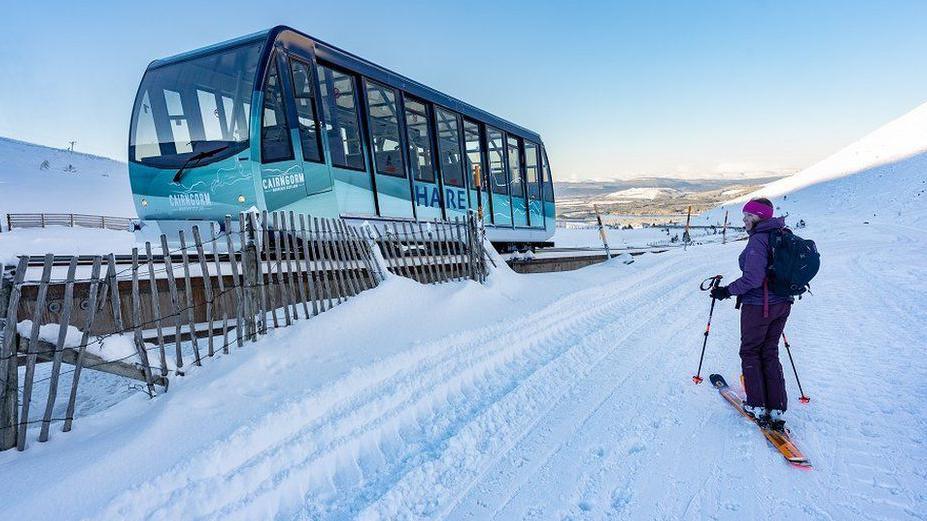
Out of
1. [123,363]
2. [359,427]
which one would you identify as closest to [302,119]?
[123,363]

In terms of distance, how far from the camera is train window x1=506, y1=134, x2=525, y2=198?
12.7 m

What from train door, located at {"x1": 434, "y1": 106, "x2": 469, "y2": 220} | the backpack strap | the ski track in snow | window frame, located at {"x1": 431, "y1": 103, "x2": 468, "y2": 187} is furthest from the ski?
window frame, located at {"x1": 431, "y1": 103, "x2": 468, "y2": 187}

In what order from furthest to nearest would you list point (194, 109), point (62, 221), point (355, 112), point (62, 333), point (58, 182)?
point (58, 182) → point (62, 221) → point (355, 112) → point (194, 109) → point (62, 333)

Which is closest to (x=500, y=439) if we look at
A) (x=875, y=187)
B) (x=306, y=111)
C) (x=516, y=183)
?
(x=306, y=111)

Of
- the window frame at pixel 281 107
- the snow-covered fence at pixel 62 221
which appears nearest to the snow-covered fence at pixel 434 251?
the window frame at pixel 281 107

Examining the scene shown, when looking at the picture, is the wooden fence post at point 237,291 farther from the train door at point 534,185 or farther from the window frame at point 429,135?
the train door at point 534,185

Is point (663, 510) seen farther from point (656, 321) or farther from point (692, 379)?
point (656, 321)

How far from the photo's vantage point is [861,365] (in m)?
4.69

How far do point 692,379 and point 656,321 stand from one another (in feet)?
8.32

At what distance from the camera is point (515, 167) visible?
12922 mm

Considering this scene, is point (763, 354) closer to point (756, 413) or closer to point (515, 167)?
point (756, 413)

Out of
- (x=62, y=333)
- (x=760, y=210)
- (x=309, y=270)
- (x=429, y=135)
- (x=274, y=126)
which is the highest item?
(x=429, y=135)

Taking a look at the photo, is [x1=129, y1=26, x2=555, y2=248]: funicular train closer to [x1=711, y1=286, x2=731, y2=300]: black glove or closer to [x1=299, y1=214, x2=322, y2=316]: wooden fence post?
[x1=299, y1=214, x2=322, y2=316]: wooden fence post

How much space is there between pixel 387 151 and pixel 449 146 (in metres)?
2.16
